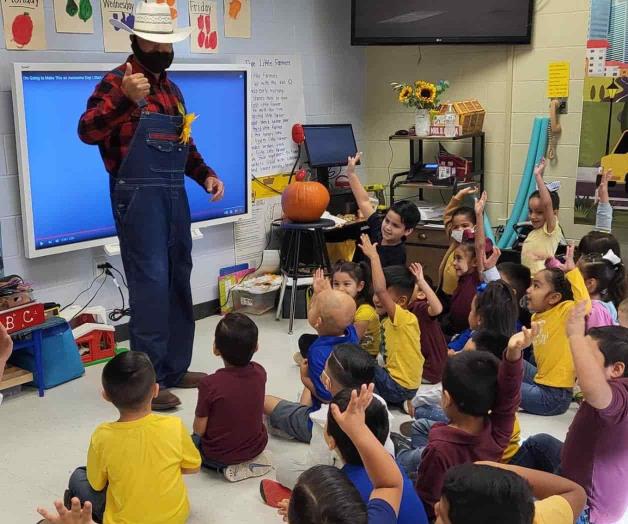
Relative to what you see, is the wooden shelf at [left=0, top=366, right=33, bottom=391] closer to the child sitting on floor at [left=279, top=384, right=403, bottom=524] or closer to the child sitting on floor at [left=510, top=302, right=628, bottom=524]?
the child sitting on floor at [left=279, top=384, right=403, bottom=524]

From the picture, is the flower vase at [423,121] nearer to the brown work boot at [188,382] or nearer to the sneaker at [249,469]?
the brown work boot at [188,382]

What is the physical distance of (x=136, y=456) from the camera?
7.68ft

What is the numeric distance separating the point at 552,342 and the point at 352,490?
2131 mm

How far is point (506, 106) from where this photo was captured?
19.1 feet

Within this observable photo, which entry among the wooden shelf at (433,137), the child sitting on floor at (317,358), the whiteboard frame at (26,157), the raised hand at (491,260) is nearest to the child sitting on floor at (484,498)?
the child sitting on floor at (317,358)

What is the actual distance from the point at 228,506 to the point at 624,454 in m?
1.34

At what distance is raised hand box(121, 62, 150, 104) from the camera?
314 cm

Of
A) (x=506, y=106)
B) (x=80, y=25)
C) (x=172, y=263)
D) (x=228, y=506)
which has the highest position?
(x=80, y=25)

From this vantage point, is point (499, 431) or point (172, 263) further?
point (172, 263)

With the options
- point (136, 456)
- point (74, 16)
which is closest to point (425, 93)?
point (74, 16)

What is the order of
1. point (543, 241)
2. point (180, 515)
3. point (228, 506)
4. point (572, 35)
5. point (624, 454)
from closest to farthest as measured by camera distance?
point (624, 454)
point (180, 515)
point (228, 506)
point (543, 241)
point (572, 35)

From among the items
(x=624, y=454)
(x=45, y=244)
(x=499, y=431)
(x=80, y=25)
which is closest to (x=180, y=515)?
(x=499, y=431)

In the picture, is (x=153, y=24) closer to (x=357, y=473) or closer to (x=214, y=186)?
(x=214, y=186)

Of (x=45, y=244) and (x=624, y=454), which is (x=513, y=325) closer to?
(x=624, y=454)
